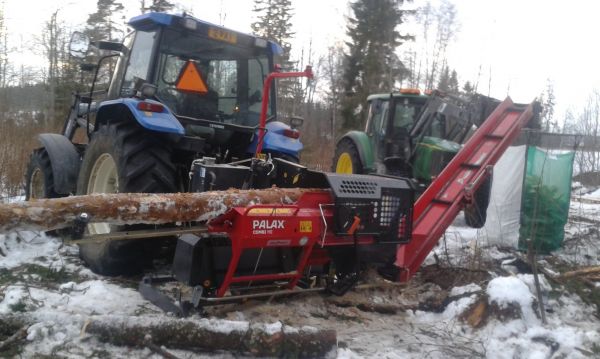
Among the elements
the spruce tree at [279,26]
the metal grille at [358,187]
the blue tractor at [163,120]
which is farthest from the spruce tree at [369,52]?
the metal grille at [358,187]

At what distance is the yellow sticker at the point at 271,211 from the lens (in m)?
3.71

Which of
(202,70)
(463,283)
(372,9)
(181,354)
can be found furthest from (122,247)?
(372,9)

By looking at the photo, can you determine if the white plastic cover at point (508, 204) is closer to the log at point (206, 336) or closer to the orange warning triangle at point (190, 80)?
the orange warning triangle at point (190, 80)

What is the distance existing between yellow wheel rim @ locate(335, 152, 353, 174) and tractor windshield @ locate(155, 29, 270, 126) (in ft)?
15.6

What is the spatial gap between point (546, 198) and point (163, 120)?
537 cm

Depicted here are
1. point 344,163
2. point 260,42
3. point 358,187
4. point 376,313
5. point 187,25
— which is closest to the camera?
point 358,187

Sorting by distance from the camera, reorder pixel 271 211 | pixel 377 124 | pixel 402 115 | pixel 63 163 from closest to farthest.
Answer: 1. pixel 271 211
2. pixel 63 163
3. pixel 402 115
4. pixel 377 124

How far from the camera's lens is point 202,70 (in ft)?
19.0

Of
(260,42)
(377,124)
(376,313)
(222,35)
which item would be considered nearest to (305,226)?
(376,313)

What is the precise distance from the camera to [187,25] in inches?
216

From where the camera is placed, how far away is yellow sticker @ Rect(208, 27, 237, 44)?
571cm

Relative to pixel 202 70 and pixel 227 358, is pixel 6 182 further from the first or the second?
pixel 227 358

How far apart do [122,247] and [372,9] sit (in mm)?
23105

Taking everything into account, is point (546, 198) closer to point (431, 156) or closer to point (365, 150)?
point (431, 156)
